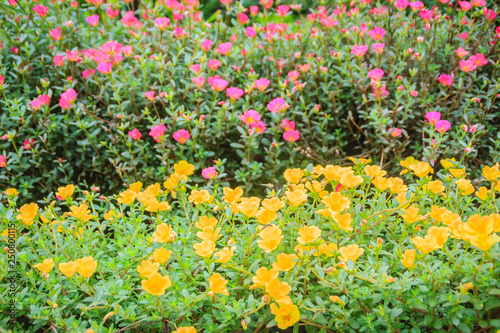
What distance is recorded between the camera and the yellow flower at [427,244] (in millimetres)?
1046

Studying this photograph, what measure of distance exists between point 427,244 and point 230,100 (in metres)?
→ 1.43

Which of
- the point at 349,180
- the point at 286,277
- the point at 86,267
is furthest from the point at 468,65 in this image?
the point at 86,267

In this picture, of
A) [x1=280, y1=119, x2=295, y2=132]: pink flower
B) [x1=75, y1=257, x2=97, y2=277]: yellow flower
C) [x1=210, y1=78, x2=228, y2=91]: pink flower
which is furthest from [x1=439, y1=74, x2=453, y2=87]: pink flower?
[x1=75, y1=257, x2=97, y2=277]: yellow flower

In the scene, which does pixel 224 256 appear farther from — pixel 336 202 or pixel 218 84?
pixel 218 84

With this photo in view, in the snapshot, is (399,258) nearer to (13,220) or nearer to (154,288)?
(154,288)

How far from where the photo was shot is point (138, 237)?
145 cm

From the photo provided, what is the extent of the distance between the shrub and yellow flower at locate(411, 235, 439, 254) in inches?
41.2

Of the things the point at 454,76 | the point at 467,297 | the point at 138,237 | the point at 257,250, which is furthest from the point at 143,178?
the point at 454,76

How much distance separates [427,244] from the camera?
1066 mm

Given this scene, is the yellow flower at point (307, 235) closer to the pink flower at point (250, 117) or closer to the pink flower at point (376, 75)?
the pink flower at point (250, 117)

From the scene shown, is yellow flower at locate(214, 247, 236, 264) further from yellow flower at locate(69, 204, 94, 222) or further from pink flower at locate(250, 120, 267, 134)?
pink flower at locate(250, 120, 267, 134)

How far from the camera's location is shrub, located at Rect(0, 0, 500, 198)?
2168mm

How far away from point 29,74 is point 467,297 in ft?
8.42

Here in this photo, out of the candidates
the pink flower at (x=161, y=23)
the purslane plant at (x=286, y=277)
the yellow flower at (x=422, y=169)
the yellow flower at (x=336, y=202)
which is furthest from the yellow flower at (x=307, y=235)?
the pink flower at (x=161, y=23)
